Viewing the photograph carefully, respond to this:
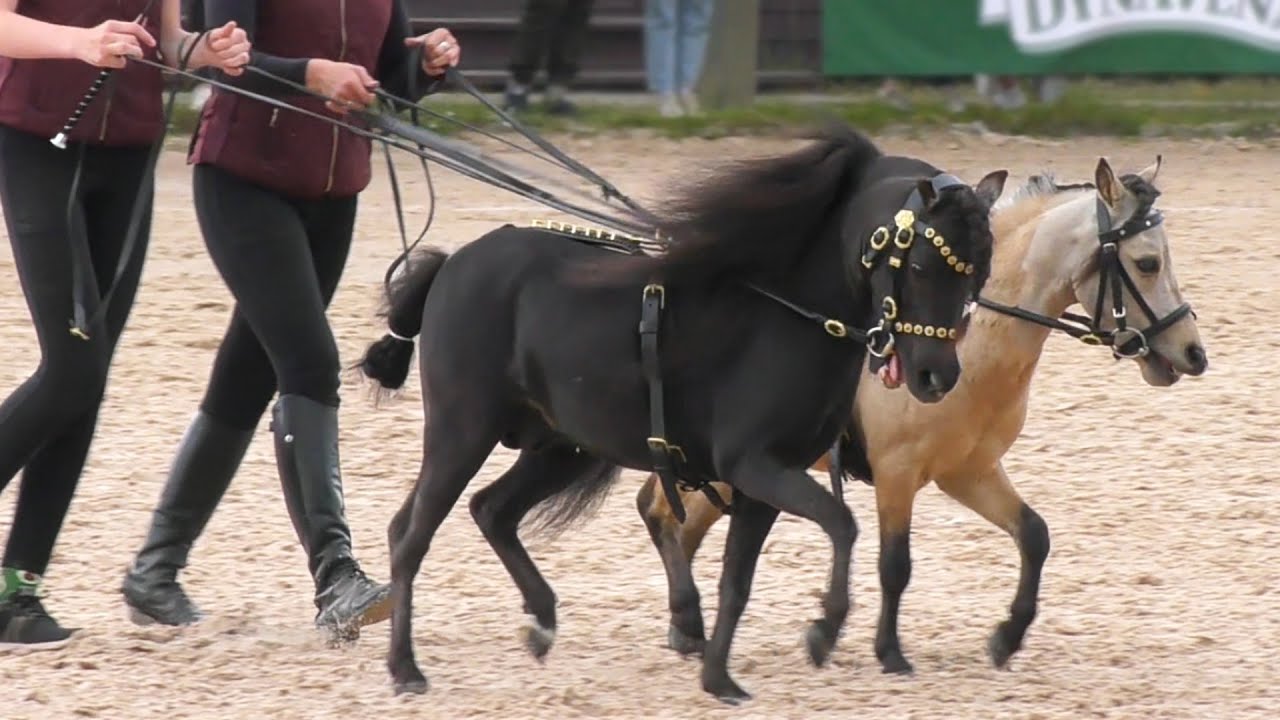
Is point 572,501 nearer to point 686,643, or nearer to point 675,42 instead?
point 686,643

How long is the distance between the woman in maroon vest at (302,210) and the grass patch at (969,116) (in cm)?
774

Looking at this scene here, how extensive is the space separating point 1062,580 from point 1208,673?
962 millimetres

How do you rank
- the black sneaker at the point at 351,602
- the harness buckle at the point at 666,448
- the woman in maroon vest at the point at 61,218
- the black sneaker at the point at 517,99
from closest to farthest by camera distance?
the harness buckle at the point at 666,448 < the woman in maroon vest at the point at 61,218 < the black sneaker at the point at 351,602 < the black sneaker at the point at 517,99

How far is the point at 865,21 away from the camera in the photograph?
45.6 ft

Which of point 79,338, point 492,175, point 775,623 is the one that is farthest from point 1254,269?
point 79,338

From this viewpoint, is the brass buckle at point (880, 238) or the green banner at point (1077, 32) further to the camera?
the green banner at point (1077, 32)

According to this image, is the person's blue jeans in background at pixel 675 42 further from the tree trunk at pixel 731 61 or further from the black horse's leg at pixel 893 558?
the black horse's leg at pixel 893 558

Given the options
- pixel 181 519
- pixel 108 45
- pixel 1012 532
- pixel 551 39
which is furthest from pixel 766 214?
pixel 551 39

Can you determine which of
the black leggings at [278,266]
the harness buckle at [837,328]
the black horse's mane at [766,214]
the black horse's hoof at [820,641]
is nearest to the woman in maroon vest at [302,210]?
the black leggings at [278,266]

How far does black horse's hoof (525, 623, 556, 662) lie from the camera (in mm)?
5480

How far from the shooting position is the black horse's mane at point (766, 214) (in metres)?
5.04

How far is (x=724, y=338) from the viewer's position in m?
5.09

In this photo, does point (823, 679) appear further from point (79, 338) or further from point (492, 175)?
point (79, 338)

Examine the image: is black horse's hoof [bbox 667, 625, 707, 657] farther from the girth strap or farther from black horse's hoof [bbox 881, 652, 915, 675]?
the girth strap
